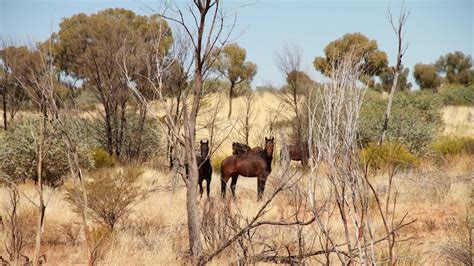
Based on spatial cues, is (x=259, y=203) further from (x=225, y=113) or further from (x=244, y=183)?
(x=225, y=113)

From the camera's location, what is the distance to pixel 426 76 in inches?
2111

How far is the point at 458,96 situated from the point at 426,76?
40.2 ft

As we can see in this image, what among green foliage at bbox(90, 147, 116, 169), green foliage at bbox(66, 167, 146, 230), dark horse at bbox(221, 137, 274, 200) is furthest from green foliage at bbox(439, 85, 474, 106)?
green foliage at bbox(66, 167, 146, 230)

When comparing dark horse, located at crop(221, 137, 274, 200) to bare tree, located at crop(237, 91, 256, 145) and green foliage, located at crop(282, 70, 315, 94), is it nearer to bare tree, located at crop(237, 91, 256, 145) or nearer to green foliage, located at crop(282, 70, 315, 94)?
bare tree, located at crop(237, 91, 256, 145)

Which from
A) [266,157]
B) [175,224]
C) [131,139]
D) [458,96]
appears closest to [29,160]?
[175,224]

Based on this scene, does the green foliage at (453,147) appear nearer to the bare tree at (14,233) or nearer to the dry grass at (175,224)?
the dry grass at (175,224)

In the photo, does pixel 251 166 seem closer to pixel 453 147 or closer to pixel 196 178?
pixel 196 178

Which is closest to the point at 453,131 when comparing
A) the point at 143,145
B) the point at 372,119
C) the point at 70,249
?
the point at 372,119

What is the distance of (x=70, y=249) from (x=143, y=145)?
14.0m

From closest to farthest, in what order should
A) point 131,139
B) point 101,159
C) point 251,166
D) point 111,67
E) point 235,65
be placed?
1. point 251,166
2. point 101,159
3. point 111,67
4. point 131,139
5. point 235,65

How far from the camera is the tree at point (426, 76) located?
176ft

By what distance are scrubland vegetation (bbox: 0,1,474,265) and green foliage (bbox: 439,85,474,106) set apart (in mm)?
9389

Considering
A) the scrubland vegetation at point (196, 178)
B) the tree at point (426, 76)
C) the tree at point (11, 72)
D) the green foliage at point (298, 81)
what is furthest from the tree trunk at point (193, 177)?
the tree at point (426, 76)

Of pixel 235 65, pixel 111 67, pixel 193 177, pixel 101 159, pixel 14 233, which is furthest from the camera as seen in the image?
pixel 235 65
